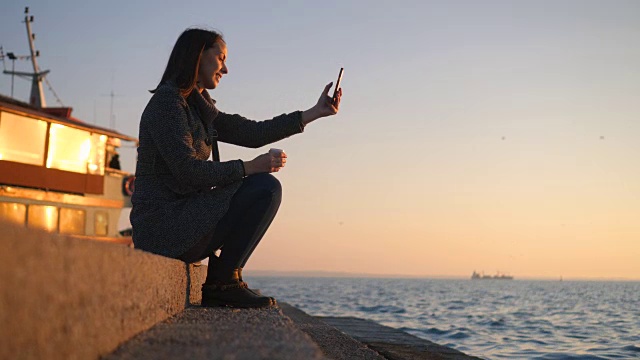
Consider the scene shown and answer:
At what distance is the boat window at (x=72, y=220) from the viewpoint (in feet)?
64.3

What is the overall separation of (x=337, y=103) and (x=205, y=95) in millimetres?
759

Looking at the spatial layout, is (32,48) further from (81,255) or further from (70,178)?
(81,255)

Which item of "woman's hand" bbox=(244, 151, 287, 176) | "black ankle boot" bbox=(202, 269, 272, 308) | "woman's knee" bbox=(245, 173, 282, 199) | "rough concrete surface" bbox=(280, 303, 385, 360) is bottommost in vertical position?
"rough concrete surface" bbox=(280, 303, 385, 360)

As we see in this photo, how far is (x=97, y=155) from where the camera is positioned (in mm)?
21875

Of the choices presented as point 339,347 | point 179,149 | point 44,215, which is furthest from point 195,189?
point 44,215

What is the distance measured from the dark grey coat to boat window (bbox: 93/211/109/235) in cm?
1832

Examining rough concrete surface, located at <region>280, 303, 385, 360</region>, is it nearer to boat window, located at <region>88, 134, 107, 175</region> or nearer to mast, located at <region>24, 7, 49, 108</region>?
boat window, located at <region>88, 134, 107, 175</region>

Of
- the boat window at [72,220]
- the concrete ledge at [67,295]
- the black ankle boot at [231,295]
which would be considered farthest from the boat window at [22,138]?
the concrete ledge at [67,295]

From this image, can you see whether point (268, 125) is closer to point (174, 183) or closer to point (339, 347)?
point (174, 183)

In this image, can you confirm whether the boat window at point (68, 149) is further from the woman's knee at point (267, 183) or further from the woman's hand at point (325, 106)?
the woman's knee at point (267, 183)

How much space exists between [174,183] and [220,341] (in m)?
1.62

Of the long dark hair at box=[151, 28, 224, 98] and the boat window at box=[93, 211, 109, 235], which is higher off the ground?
the boat window at box=[93, 211, 109, 235]

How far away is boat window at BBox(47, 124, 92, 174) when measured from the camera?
65.9 feet

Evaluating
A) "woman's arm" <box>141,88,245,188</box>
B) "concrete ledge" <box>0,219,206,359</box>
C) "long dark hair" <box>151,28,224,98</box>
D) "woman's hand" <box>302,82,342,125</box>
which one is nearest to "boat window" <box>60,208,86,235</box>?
"woman's hand" <box>302,82,342,125</box>
